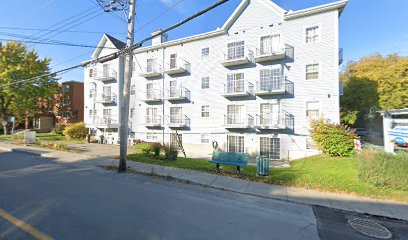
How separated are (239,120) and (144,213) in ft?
51.8

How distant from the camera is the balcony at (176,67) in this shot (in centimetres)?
2269

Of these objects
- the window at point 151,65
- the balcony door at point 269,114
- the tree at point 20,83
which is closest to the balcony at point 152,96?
the window at point 151,65

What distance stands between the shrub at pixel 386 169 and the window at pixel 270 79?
10.9m

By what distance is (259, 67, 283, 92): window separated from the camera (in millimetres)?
18531

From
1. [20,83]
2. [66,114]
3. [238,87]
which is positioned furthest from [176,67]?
[66,114]

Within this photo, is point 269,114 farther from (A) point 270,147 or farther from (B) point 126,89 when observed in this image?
(B) point 126,89

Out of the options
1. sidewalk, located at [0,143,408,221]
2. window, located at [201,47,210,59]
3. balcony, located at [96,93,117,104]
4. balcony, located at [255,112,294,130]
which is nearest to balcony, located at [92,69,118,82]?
balcony, located at [96,93,117,104]

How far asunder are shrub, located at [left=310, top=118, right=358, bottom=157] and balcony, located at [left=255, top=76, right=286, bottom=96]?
4.22m

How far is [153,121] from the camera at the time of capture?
79.9 feet

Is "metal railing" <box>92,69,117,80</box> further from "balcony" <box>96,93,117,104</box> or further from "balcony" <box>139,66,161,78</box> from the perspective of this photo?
"balcony" <box>139,66,161,78</box>

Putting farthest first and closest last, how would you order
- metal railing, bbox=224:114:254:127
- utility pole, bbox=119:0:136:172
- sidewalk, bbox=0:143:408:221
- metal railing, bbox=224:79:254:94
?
metal railing, bbox=224:79:254:94 < metal railing, bbox=224:114:254:127 < utility pole, bbox=119:0:136:172 < sidewalk, bbox=0:143:408:221

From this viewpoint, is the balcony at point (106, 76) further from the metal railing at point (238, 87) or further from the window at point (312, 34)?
the window at point (312, 34)

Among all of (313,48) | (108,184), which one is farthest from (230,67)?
(108,184)

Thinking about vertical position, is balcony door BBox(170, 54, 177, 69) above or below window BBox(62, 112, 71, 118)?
above
